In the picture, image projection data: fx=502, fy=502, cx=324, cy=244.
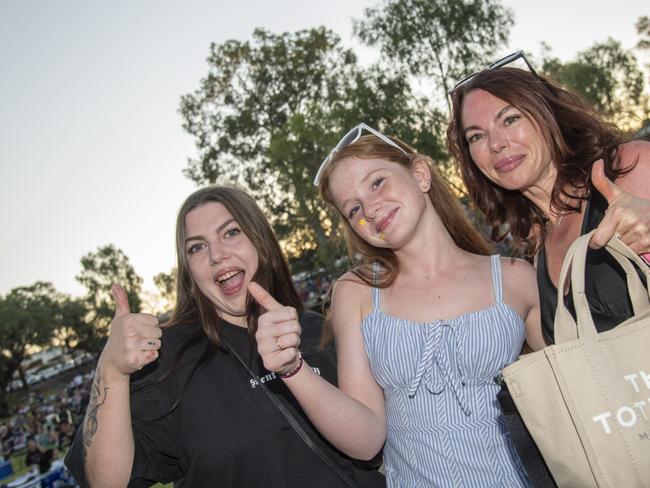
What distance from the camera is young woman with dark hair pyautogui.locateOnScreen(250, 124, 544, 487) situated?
2133 millimetres

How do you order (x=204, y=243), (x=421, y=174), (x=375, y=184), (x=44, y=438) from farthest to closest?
(x=44, y=438) → (x=421, y=174) → (x=204, y=243) → (x=375, y=184)

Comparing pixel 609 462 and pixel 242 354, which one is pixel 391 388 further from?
pixel 609 462

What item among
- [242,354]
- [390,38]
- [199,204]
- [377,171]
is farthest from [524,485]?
[390,38]

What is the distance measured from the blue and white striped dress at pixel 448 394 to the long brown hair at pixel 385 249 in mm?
373

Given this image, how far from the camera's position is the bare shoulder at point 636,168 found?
2.22 metres

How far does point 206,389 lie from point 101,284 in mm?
54954

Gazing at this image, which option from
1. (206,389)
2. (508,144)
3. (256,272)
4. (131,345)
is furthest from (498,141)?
(131,345)

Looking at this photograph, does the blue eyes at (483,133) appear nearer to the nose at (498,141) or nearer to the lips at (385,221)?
the nose at (498,141)

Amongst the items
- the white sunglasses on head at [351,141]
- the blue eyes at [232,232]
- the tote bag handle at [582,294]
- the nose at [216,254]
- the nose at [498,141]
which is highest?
the white sunglasses on head at [351,141]

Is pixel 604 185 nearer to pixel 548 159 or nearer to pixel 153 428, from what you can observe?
pixel 548 159

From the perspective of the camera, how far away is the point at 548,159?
8.79 ft

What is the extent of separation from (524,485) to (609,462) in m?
0.64

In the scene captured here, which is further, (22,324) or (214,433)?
(22,324)

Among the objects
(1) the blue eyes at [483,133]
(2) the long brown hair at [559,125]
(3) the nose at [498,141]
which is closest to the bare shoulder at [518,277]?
(2) the long brown hair at [559,125]
